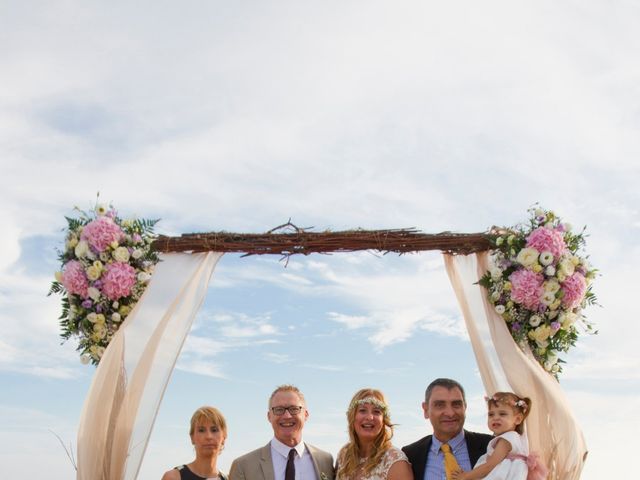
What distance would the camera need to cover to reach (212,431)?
6.12m

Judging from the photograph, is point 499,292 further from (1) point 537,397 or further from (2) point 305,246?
(2) point 305,246

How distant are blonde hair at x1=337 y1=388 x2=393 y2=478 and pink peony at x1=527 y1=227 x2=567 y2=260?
91.9 inches

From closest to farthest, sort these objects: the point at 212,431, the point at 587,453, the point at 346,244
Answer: the point at 212,431, the point at 587,453, the point at 346,244

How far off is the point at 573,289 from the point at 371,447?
8.69ft

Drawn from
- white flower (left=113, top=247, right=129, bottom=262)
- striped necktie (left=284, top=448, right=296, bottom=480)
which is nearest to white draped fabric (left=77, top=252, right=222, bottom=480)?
white flower (left=113, top=247, right=129, bottom=262)

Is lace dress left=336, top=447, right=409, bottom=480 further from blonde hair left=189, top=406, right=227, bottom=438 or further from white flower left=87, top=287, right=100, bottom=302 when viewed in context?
white flower left=87, top=287, right=100, bottom=302

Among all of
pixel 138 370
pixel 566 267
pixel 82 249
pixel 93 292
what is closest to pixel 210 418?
pixel 138 370

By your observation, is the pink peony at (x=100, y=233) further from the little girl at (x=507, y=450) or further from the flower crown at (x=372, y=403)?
the little girl at (x=507, y=450)

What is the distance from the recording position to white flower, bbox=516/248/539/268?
702 centimetres

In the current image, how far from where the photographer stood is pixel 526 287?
22.8 feet

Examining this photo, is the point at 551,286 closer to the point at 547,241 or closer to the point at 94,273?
the point at 547,241

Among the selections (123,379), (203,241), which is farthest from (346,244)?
(123,379)

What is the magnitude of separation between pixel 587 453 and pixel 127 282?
444cm

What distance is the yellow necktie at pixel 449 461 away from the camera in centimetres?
584
